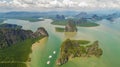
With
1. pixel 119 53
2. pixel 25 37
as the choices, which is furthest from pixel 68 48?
pixel 25 37

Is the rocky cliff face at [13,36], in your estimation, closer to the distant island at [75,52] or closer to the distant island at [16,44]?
the distant island at [16,44]

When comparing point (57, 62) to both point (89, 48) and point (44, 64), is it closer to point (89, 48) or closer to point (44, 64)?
point (44, 64)

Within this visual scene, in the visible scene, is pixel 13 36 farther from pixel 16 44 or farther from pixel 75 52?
pixel 75 52

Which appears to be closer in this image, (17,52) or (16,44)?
(17,52)

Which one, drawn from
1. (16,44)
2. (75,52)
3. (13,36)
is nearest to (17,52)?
(16,44)

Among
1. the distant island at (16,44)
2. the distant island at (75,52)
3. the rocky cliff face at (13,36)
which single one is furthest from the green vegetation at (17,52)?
the distant island at (75,52)

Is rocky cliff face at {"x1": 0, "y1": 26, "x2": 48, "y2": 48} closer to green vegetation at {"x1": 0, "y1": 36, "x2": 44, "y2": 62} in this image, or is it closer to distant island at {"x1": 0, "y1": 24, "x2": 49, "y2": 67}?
distant island at {"x1": 0, "y1": 24, "x2": 49, "y2": 67}

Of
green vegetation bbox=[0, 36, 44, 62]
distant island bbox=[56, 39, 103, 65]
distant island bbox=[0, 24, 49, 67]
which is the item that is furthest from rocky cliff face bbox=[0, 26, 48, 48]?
distant island bbox=[56, 39, 103, 65]

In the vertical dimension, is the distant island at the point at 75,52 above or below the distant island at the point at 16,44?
above
